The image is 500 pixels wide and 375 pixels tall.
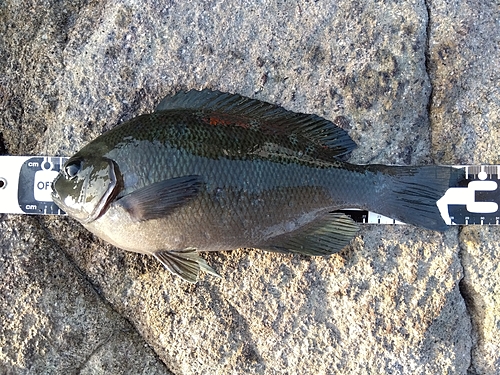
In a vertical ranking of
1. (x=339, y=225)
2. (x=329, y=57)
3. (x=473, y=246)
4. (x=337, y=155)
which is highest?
(x=329, y=57)

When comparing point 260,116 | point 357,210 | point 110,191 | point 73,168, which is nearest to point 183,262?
point 110,191

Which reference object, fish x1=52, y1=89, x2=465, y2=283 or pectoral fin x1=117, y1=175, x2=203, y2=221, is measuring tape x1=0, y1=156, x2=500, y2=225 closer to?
fish x1=52, y1=89, x2=465, y2=283

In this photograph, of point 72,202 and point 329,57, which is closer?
point 72,202

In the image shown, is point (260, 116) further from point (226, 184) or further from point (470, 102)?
point (470, 102)

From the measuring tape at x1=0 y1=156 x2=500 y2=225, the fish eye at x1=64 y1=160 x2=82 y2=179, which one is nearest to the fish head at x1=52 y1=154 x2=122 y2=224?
the fish eye at x1=64 y1=160 x2=82 y2=179

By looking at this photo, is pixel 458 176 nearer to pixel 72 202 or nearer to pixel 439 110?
pixel 439 110

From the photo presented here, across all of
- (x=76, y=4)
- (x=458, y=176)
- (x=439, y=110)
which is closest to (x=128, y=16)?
(x=76, y=4)
